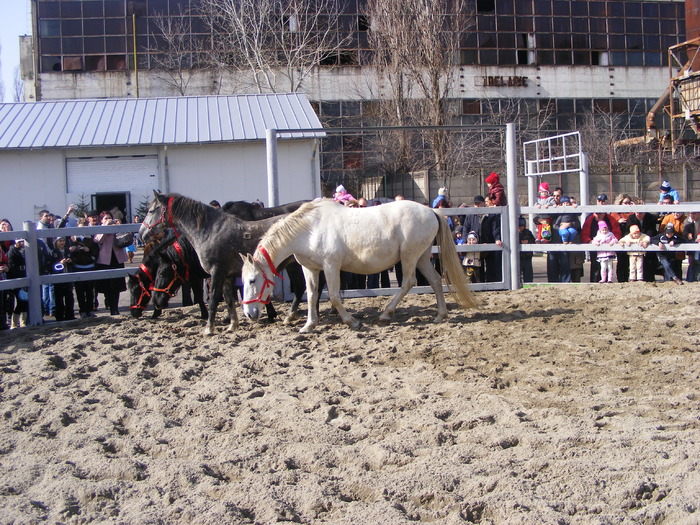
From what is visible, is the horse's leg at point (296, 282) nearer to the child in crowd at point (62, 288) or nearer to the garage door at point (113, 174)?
the child in crowd at point (62, 288)

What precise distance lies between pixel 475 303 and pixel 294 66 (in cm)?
2231

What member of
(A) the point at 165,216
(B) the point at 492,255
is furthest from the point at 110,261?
Answer: (B) the point at 492,255

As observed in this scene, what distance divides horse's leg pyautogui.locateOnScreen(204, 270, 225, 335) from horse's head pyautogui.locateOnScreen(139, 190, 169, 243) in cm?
89

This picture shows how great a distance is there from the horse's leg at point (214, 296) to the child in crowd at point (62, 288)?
2540mm

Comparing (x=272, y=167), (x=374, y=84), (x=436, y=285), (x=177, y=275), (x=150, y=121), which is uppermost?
(x=374, y=84)

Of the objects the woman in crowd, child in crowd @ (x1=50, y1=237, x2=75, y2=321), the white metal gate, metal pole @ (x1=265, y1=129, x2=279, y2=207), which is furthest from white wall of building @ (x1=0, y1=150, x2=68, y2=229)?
metal pole @ (x1=265, y1=129, x2=279, y2=207)

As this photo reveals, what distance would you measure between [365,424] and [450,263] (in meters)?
3.90

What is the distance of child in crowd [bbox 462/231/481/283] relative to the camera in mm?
10227

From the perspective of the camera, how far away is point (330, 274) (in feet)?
25.1

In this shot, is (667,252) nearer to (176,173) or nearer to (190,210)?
(190,210)

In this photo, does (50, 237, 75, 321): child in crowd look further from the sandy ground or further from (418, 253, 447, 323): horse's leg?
(418, 253, 447, 323): horse's leg

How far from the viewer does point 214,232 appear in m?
8.10

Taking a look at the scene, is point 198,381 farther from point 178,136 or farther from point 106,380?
point 178,136

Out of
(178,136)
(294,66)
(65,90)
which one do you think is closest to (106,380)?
(178,136)
